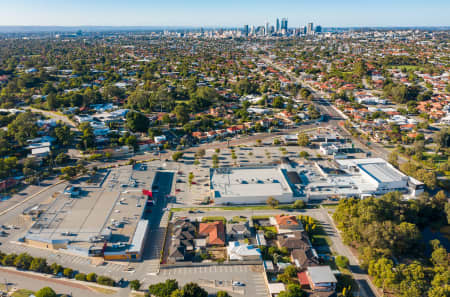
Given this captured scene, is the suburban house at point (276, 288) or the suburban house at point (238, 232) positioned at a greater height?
the suburban house at point (238, 232)

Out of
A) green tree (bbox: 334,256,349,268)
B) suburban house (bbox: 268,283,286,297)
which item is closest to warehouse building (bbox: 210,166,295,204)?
green tree (bbox: 334,256,349,268)

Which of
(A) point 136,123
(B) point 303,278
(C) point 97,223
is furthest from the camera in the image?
(A) point 136,123

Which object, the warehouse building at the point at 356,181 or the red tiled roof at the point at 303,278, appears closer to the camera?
the red tiled roof at the point at 303,278

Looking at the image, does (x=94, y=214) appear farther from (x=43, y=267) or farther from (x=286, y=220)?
(x=286, y=220)

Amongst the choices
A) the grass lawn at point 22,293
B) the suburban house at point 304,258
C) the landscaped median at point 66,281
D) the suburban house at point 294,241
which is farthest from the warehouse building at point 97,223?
the suburban house at point 304,258

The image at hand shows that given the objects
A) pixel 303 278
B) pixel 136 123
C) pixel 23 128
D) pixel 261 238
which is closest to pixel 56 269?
pixel 261 238

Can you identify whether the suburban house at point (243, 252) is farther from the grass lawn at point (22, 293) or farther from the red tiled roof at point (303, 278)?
the grass lawn at point (22, 293)

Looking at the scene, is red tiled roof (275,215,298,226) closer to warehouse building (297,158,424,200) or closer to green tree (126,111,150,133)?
warehouse building (297,158,424,200)
